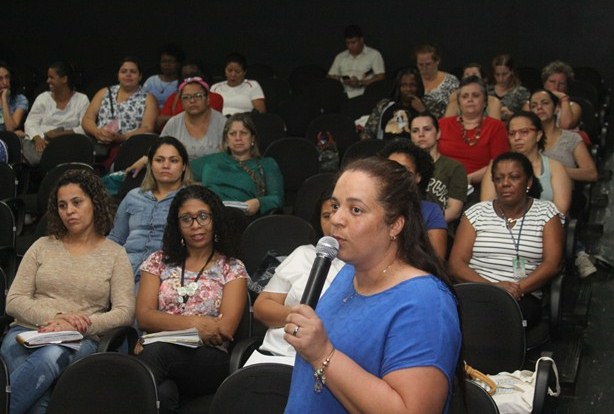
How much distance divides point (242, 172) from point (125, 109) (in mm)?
1689

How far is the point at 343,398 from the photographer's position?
180 cm

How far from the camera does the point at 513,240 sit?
177 inches

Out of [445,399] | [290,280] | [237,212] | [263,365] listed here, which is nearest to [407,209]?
[445,399]

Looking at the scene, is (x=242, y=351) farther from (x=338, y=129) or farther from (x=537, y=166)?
(x=338, y=129)

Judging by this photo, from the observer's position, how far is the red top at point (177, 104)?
6.98 meters

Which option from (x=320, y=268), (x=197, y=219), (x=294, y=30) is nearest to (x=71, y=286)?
(x=197, y=219)

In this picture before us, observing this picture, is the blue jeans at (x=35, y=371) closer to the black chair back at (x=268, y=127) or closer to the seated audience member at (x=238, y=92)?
the black chair back at (x=268, y=127)

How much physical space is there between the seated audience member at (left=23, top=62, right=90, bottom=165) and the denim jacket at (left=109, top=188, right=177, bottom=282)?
219 centimetres

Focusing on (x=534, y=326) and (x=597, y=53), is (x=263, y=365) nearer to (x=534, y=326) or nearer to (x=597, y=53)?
(x=534, y=326)

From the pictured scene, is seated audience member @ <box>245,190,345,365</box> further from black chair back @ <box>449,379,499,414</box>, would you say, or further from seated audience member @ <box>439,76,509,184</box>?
seated audience member @ <box>439,76,509,184</box>

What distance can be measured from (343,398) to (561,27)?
25.8 ft

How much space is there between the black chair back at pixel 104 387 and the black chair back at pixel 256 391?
341mm

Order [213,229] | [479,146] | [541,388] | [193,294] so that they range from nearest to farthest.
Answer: [541,388] → [193,294] → [213,229] → [479,146]

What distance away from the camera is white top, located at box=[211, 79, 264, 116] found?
24.7ft
